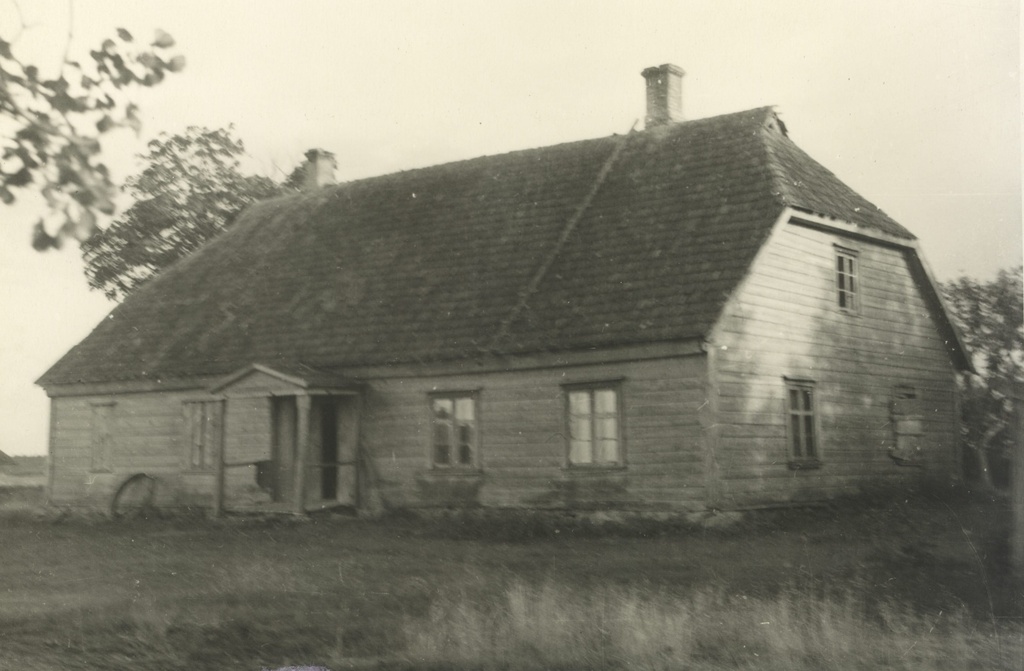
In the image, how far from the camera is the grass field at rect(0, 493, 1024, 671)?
9.49 metres

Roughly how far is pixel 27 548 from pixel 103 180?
10.3 metres

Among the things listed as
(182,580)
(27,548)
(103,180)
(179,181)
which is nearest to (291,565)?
(182,580)

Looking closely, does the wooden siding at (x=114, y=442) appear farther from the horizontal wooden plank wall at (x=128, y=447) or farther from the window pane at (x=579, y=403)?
the window pane at (x=579, y=403)

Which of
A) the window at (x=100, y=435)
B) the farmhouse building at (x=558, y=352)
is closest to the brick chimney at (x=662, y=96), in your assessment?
the farmhouse building at (x=558, y=352)

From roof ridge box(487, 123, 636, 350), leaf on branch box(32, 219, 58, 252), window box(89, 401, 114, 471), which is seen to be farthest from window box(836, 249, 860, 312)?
window box(89, 401, 114, 471)

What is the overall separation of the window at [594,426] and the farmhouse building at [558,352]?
45 millimetres

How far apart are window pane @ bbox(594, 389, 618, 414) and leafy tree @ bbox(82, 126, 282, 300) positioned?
12308 millimetres

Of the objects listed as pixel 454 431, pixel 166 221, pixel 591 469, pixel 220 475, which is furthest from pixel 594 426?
pixel 166 221

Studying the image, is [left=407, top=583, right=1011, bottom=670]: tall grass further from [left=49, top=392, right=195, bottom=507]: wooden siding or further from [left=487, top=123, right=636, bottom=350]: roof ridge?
[left=49, top=392, right=195, bottom=507]: wooden siding

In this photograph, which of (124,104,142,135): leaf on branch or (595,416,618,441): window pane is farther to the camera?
(595,416,618,441): window pane

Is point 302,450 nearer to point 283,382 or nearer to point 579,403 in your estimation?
point 283,382

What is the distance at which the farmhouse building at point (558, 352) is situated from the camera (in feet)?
55.0

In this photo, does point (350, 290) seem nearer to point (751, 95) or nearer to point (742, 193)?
point (742, 193)

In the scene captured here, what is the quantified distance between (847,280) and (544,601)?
1057 cm
